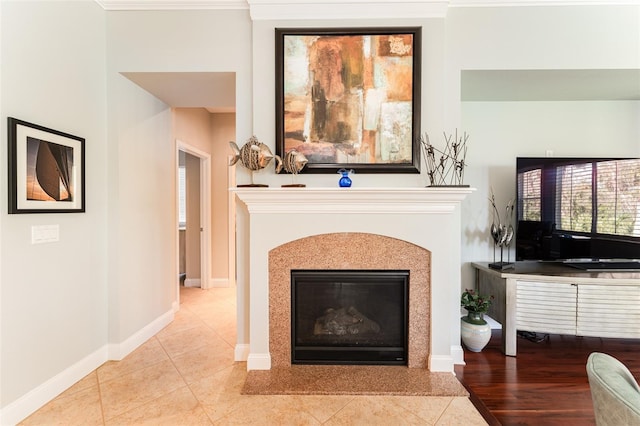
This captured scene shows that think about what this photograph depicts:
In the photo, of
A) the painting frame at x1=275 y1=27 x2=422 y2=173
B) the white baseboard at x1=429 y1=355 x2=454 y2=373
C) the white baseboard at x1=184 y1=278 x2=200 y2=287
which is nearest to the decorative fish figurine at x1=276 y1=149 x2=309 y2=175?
the painting frame at x1=275 y1=27 x2=422 y2=173

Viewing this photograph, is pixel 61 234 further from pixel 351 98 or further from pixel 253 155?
pixel 351 98

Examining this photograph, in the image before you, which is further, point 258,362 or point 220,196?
point 220,196

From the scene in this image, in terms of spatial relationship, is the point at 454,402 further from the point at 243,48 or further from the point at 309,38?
the point at 243,48

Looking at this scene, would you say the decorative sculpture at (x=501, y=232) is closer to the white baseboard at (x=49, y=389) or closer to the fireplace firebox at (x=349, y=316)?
the fireplace firebox at (x=349, y=316)

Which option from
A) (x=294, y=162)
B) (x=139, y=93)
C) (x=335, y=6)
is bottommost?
(x=294, y=162)

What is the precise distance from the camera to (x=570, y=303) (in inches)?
96.5

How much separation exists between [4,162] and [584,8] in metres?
4.30

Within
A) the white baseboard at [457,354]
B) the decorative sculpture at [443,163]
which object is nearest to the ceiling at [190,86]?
the decorative sculpture at [443,163]

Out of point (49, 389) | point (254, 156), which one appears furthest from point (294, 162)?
point (49, 389)

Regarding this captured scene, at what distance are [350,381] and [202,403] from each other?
3.32 feet

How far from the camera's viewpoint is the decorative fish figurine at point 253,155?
7.38 ft

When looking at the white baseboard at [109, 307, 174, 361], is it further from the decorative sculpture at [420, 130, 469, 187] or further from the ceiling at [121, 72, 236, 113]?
the decorative sculpture at [420, 130, 469, 187]

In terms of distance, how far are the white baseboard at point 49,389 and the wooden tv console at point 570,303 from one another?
3.40 meters

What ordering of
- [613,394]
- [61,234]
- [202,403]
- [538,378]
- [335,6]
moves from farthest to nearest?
1. [335,6]
2. [538,378]
3. [61,234]
4. [202,403]
5. [613,394]
